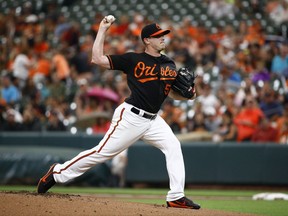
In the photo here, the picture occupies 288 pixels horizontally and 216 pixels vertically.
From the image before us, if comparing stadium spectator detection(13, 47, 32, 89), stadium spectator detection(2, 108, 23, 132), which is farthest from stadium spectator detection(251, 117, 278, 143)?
stadium spectator detection(13, 47, 32, 89)

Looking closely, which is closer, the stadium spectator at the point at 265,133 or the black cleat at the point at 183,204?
the black cleat at the point at 183,204

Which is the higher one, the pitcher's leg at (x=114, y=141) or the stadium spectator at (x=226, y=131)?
the pitcher's leg at (x=114, y=141)

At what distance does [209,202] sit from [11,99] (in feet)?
25.1

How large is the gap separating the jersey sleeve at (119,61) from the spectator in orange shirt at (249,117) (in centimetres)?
630

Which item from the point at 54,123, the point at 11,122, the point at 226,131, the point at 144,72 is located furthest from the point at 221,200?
the point at 11,122

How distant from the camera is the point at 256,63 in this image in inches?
602

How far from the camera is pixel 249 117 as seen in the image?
43.7 ft

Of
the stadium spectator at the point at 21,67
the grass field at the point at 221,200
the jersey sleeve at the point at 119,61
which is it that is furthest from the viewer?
the stadium spectator at the point at 21,67

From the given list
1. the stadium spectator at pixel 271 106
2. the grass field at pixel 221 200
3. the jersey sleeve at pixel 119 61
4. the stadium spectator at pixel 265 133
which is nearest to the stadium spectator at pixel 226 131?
the stadium spectator at pixel 265 133

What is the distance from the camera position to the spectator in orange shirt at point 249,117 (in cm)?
1331

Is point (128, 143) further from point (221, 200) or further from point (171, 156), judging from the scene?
point (221, 200)

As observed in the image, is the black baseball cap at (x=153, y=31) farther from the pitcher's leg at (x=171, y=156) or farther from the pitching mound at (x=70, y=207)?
Answer: the pitching mound at (x=70, y=207)

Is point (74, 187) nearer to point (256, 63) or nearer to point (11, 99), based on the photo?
point (11, 99)

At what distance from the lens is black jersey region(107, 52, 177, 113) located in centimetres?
736
